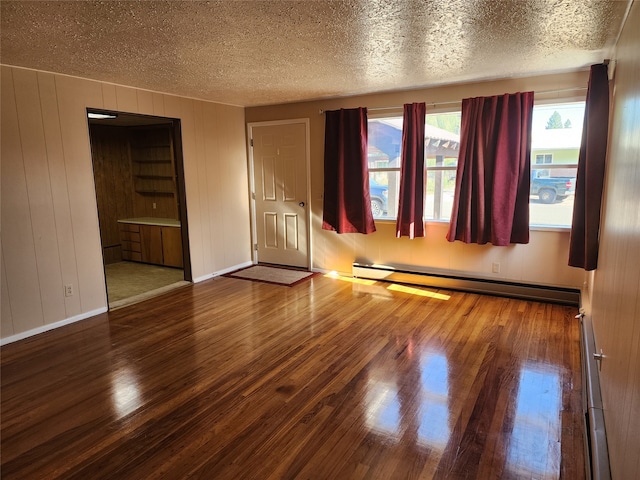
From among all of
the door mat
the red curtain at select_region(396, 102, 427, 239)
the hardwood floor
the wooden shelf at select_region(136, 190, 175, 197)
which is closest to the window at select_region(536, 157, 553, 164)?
the red curtain at select_region(396, 102, 427, 239)

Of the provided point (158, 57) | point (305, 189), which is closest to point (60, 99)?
point (158, 57)

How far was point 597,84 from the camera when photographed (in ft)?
11.1

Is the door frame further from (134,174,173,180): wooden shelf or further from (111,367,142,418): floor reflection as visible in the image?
(111,367,142,418): floor reflection

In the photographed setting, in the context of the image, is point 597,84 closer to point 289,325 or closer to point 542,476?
point 542,476

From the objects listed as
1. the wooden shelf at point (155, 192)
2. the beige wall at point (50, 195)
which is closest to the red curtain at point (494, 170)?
the beige wall at point (50, 195)

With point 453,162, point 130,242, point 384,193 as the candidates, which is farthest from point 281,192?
point 130,242

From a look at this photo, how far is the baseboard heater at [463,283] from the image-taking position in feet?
13.9

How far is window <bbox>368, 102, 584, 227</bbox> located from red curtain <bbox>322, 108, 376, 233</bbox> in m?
0.23

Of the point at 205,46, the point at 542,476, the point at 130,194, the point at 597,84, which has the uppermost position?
the point at 205,46

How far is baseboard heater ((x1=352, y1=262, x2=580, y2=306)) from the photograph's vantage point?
13.9ft

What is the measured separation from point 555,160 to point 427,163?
52.9 inches

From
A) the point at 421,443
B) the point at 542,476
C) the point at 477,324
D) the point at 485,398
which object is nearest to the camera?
the point at 542,476

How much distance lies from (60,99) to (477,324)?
452cm

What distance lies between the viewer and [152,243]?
6316 millimetres
